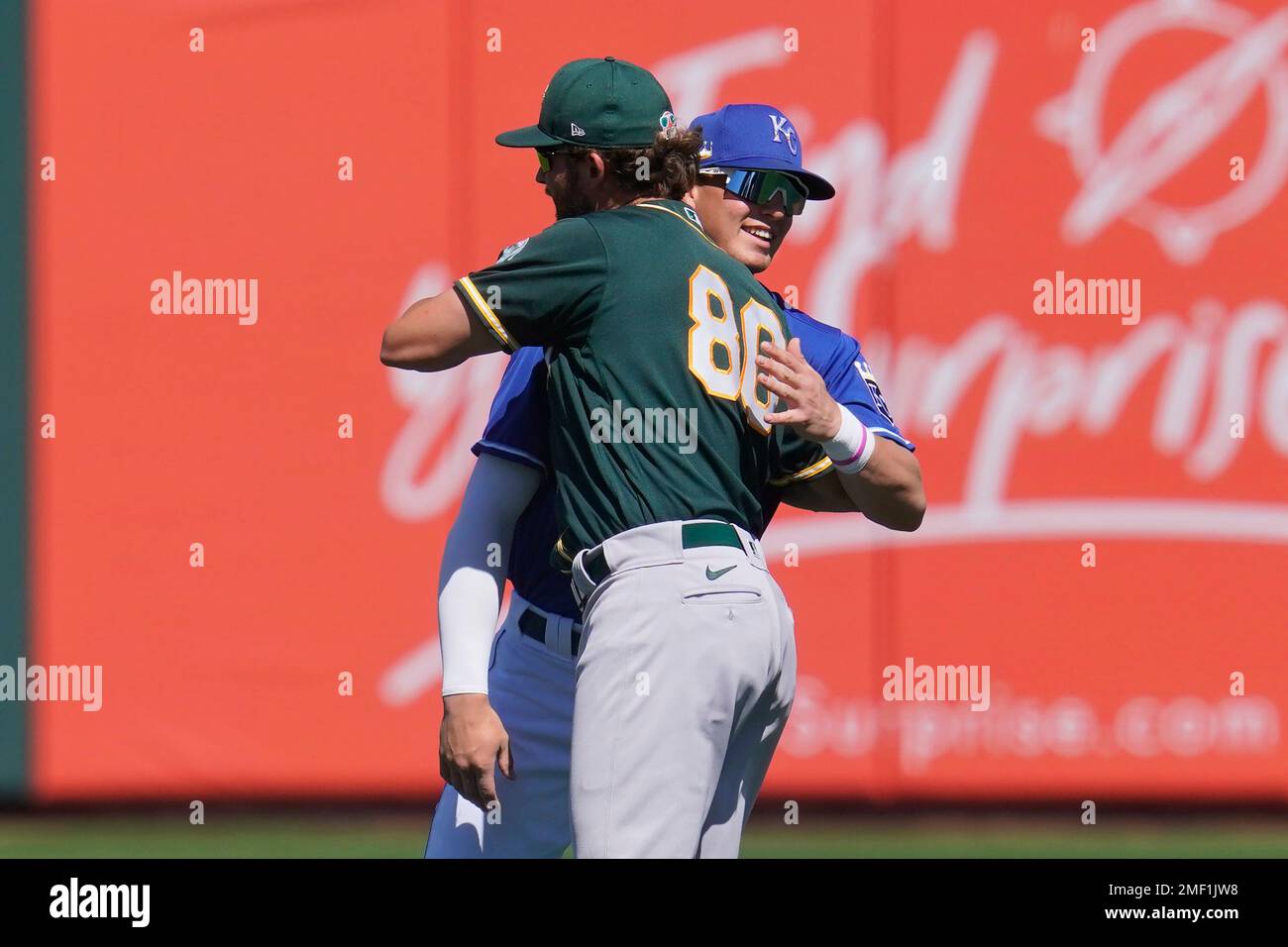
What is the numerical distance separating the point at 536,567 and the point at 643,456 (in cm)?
54

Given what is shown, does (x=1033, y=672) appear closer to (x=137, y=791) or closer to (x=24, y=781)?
(x=137, y=791)

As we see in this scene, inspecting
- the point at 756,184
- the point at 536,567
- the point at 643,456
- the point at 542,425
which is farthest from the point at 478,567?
the point at 756,184

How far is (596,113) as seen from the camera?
316cm

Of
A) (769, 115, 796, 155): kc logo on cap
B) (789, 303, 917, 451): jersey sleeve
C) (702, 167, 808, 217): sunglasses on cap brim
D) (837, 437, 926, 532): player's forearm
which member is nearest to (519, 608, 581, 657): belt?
(837, 437, 926, 532): player's forearm

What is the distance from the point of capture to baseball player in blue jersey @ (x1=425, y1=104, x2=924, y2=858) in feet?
10.3

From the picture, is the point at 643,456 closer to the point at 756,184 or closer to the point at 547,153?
the point at 547,153

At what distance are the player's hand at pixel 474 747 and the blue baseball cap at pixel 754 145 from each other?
4.24 ft

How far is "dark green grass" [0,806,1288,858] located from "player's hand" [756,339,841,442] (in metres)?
3.18

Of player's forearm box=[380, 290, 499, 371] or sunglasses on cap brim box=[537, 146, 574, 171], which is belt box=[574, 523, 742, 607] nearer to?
player's forearm box=[380, 290, 499, 371]

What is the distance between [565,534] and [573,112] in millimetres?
774

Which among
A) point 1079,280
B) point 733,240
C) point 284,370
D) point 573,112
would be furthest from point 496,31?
point 573,112

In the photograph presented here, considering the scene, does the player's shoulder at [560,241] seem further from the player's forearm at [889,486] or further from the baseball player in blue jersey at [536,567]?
the player's forearm at [889,486]

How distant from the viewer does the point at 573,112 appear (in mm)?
3166

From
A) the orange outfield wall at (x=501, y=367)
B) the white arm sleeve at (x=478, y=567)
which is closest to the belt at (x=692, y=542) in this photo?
the white arm sleeve at (x=478, y=567)
